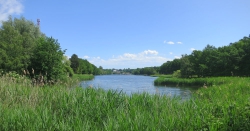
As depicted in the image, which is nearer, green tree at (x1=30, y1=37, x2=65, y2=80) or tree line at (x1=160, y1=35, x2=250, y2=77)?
green tree at (x1=30, y1=37, x2=65, y2=80)

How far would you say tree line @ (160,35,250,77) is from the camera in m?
38.9

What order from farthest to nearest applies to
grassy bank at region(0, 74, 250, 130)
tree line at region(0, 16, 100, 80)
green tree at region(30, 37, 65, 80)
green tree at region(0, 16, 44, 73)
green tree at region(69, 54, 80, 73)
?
green tree at region(69, 54, 80, 73) → green tree at region(30, 37, 65, 80) → tree line at region(0, 16, 100, 80) → green tree at region(0, 16, 44, 73) → grassy bank at region(0, 74, 250, 130)

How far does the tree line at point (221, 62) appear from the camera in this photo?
38906mm

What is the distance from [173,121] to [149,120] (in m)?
0.47

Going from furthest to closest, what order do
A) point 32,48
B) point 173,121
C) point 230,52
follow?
point 230,52 < point 32,48 < point 173,121

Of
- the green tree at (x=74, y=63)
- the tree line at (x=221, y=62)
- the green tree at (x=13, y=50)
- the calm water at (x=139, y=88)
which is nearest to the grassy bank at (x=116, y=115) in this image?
the calm water at (x=139, y=88)

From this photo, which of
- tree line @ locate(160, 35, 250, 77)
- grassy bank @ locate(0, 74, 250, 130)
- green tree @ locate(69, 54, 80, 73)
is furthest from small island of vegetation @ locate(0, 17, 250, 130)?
green tree @ locate(69, 54, 80, 73)

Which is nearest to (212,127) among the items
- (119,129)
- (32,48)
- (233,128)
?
(233,128)

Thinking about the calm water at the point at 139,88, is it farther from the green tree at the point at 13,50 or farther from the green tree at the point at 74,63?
the green tree at the point at 74,63

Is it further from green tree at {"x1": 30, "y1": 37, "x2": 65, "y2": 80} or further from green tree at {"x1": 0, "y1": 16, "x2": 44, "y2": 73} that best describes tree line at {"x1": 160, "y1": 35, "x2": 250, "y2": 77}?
green tree at {"x1": 0, "y1": 16, "x2": 44, "y2": 73}

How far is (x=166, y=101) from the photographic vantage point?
18.6 feet

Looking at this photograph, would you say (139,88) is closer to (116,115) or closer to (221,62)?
(116,115)

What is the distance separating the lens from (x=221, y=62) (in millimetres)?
41062

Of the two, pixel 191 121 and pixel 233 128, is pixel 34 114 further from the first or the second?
pixel 233 128
